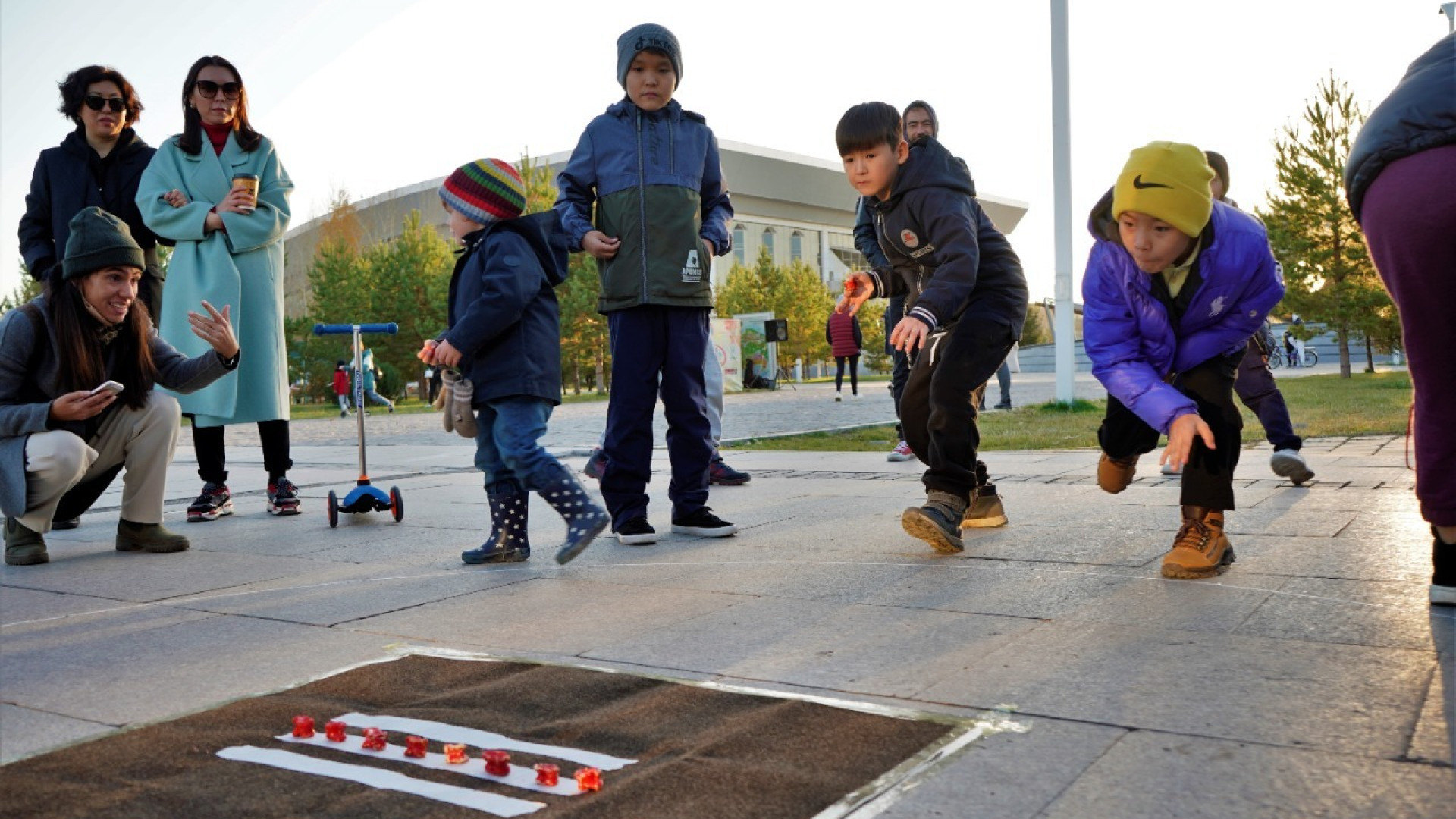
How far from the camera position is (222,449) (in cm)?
650

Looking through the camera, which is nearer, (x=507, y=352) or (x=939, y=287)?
(x=939, y=287)

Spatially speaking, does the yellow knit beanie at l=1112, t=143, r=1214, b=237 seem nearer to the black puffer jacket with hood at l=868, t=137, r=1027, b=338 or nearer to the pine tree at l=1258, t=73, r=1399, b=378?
the black puffer jacket with hood at l=868, t=137, r=1027, b=338

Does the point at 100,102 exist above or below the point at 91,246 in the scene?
above

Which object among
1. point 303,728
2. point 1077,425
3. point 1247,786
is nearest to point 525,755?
point 303,728

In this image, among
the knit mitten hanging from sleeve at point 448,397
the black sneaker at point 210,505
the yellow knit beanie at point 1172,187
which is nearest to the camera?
the yellow knit beanie at point 1172,187

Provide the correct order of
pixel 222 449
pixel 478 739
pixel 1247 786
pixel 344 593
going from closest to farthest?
pixel 1247 786 < pixel 478 739 < pixel 344 593 < pixel 222 449

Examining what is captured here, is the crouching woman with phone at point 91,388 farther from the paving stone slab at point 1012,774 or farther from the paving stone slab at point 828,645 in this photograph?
the paving stone slab at point 1012,774

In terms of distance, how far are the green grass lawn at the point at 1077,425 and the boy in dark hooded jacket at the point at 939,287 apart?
14.4 feet

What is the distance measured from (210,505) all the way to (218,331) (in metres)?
1.73

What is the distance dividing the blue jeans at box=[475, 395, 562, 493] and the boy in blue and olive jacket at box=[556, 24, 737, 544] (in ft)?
1.76

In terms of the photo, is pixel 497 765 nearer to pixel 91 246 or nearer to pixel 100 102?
pixel 91 246

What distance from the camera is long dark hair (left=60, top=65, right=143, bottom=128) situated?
628cm

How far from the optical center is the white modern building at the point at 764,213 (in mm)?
69812

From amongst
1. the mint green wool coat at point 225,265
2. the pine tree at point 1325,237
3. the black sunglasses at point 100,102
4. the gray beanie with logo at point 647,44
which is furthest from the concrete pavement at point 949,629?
the pine tree at point 1325,237
